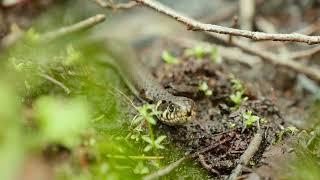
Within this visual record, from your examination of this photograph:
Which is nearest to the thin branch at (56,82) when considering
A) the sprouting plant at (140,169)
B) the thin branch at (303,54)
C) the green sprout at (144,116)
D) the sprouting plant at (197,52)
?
the green sprout at (144,116)

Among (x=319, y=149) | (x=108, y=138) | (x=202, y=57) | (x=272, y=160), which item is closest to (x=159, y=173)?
(x=108, y=138)

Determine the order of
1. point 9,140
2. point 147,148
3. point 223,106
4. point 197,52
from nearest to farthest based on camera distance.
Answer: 1. point 9,140
2. point 147,148
3. point 223,106
4. point 197,52

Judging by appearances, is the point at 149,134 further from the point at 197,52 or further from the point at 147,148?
the point at 197,52

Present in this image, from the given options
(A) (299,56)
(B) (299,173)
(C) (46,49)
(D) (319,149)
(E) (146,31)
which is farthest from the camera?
(E) (146,31)

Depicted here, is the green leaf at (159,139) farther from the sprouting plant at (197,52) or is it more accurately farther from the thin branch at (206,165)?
the sprouting plant at (197,52)

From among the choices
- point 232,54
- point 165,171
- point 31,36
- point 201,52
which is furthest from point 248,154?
point 31,36

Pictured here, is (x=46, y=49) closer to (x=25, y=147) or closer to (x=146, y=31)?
(x=146, y=31)

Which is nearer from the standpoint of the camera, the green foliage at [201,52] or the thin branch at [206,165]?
the thin branch at [206,165]
